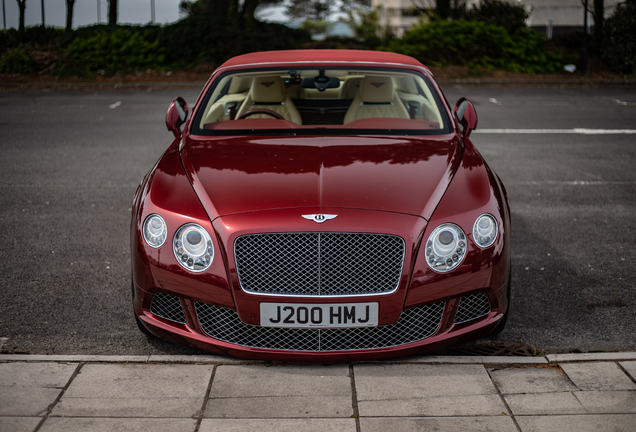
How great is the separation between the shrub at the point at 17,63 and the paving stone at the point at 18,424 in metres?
17.7

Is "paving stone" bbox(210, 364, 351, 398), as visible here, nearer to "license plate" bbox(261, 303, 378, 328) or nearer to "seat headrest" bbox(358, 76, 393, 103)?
"license plate" bbox(261, 303, 378, 328)

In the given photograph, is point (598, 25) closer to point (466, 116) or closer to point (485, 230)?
point (466, 116)

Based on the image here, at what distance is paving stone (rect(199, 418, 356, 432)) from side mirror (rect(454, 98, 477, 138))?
2.50m

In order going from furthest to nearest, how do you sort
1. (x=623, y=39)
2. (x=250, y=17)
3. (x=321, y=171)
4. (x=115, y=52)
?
(x=250, y=17), (x=115, y=52), (x=623, y=39), (x=321, y=171)

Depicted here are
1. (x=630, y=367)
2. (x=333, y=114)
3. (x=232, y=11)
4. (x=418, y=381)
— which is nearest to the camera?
(x=418, y=381)

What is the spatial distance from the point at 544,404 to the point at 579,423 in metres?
0.19

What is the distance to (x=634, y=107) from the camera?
13.4 m

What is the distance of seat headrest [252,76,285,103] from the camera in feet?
17.2

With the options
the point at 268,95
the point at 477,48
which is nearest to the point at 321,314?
the point at 268,95

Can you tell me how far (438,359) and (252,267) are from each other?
110 centimetres

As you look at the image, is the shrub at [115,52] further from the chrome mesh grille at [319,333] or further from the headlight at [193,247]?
the chrome mesh grille at [319,333]

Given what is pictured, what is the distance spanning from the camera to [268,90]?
17.2 feet

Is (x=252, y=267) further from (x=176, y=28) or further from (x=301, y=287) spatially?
(x=176, y=28)

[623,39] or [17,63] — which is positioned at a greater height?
[623,39]
